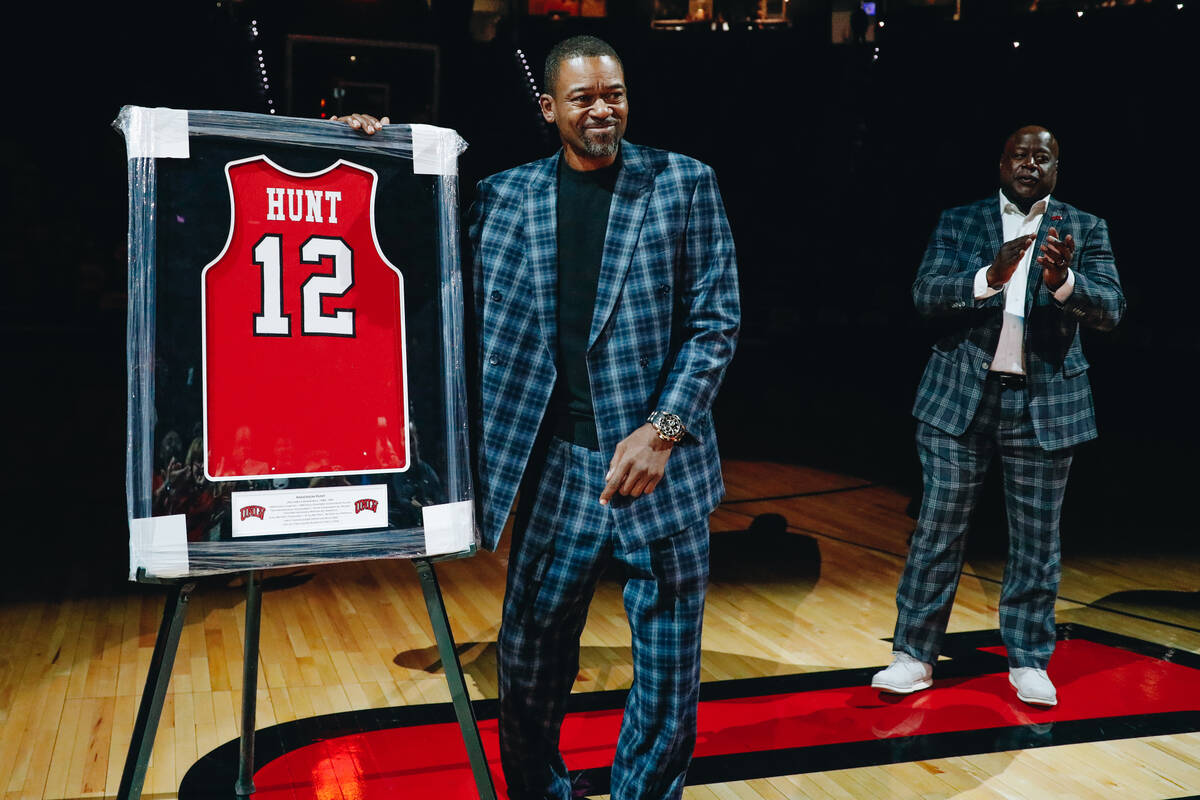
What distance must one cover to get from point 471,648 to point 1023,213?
2269 mm

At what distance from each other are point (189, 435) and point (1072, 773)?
89.4 inches

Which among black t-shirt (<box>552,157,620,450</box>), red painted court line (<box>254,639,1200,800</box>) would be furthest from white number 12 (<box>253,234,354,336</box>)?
red painted court line (<box>254,639,1200,800</box>)

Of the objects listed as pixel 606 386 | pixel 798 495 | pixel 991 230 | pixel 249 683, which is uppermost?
pixel 991 230

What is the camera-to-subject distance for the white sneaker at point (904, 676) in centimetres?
310

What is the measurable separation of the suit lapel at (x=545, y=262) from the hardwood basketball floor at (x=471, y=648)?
1246 millimetres

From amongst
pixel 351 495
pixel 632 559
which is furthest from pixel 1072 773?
pixel 351 495

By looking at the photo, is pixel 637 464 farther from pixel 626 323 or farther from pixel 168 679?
pixel 168 679

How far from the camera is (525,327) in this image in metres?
2.02

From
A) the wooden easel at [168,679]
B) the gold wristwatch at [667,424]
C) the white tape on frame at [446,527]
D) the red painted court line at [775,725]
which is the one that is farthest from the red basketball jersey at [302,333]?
the red painted court line at [775,725]

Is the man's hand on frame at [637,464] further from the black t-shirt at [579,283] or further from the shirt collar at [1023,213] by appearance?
the shirt collar at [1023,213]

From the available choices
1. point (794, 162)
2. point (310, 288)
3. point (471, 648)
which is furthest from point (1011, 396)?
point (794, 162)

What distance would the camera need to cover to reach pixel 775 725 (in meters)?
2.90

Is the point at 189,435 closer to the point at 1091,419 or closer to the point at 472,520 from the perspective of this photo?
the point at 472,520

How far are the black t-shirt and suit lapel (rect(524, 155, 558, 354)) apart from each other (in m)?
0.03
